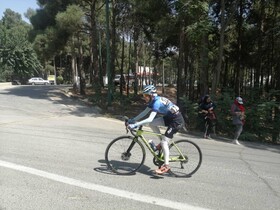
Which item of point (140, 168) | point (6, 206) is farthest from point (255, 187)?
point (6, 206)

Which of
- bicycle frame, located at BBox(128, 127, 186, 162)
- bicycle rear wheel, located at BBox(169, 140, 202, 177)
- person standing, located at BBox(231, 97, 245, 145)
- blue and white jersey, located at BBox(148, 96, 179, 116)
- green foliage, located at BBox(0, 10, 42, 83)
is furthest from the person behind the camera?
green foliage, located at BBox(0, 10, 42, 83)

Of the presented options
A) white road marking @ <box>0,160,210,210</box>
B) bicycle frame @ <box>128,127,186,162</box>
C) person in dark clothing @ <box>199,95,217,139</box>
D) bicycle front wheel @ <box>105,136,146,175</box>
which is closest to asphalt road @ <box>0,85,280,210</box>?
white road marking @ <box>0,160,210,210</box>

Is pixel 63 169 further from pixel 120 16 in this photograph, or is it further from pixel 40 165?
pixel 120 16

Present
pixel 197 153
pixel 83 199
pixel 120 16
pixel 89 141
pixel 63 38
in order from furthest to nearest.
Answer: pixel 120 16 < pixel 63 38 < pixel 89 141 < pixel 197 153 < pixel 83 199

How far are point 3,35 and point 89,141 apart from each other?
186 ft

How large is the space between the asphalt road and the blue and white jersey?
125cm

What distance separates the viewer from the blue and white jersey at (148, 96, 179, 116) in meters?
7.29

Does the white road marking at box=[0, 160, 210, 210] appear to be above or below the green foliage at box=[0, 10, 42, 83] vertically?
below

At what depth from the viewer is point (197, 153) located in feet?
25.9

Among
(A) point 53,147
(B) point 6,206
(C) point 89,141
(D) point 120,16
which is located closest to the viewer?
(B) point 6,206

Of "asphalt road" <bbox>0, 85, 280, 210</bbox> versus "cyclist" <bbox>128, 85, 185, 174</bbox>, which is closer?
"asphalt road" <bbox>0, 85, 280, 210</bbox>

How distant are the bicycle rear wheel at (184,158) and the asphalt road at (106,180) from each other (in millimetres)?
226

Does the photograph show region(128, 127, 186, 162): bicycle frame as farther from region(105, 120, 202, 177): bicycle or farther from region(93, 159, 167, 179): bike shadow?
region(93, 159, 167, 179): bike shadow

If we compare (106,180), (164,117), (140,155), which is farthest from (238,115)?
(106,180)
